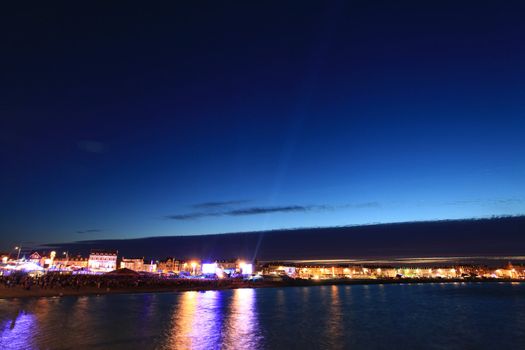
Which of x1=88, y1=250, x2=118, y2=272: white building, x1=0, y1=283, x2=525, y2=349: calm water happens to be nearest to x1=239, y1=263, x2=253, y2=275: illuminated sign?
x1=88, y1=250, x2=118, y2=272: white building

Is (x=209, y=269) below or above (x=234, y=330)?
above

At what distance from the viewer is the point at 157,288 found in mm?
83438

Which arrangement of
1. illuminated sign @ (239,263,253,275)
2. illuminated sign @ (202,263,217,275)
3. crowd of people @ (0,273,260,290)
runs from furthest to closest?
1. illuminated sign @ (239,263,253,275)
2. illuminated sign @ (202,263,217,275)
3. crowd of people @ (0,273,260,290)

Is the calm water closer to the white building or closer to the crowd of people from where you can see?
the crowd of people

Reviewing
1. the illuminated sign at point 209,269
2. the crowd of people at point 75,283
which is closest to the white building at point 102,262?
the illuminated sign at point 209,269

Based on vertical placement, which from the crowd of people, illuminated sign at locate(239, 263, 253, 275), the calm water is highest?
illuminated sign at locate(239, 263, 253, 275)

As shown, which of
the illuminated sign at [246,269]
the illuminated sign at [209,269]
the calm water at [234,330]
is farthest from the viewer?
the illuminated sign at [246,269]

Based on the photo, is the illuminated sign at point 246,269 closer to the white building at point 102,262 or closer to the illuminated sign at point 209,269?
the illuminated sign at point 209,269

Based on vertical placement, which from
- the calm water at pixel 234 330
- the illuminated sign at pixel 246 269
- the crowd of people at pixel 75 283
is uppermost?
the illuminated sign at pixel 246 269

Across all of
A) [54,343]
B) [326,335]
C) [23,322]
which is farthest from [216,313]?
[54,343]

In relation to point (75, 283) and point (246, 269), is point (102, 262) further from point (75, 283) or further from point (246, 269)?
point (75, 283)

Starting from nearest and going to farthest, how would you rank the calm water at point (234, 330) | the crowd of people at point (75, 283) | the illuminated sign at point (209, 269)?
the calm water at point (234, 330), the crowd of people at point (75, 283), the illuminated sign at point (209, 269)

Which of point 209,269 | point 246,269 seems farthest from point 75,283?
point 246,269

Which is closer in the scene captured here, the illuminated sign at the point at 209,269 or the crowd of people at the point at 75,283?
the crowd of people at the point at 75,283
